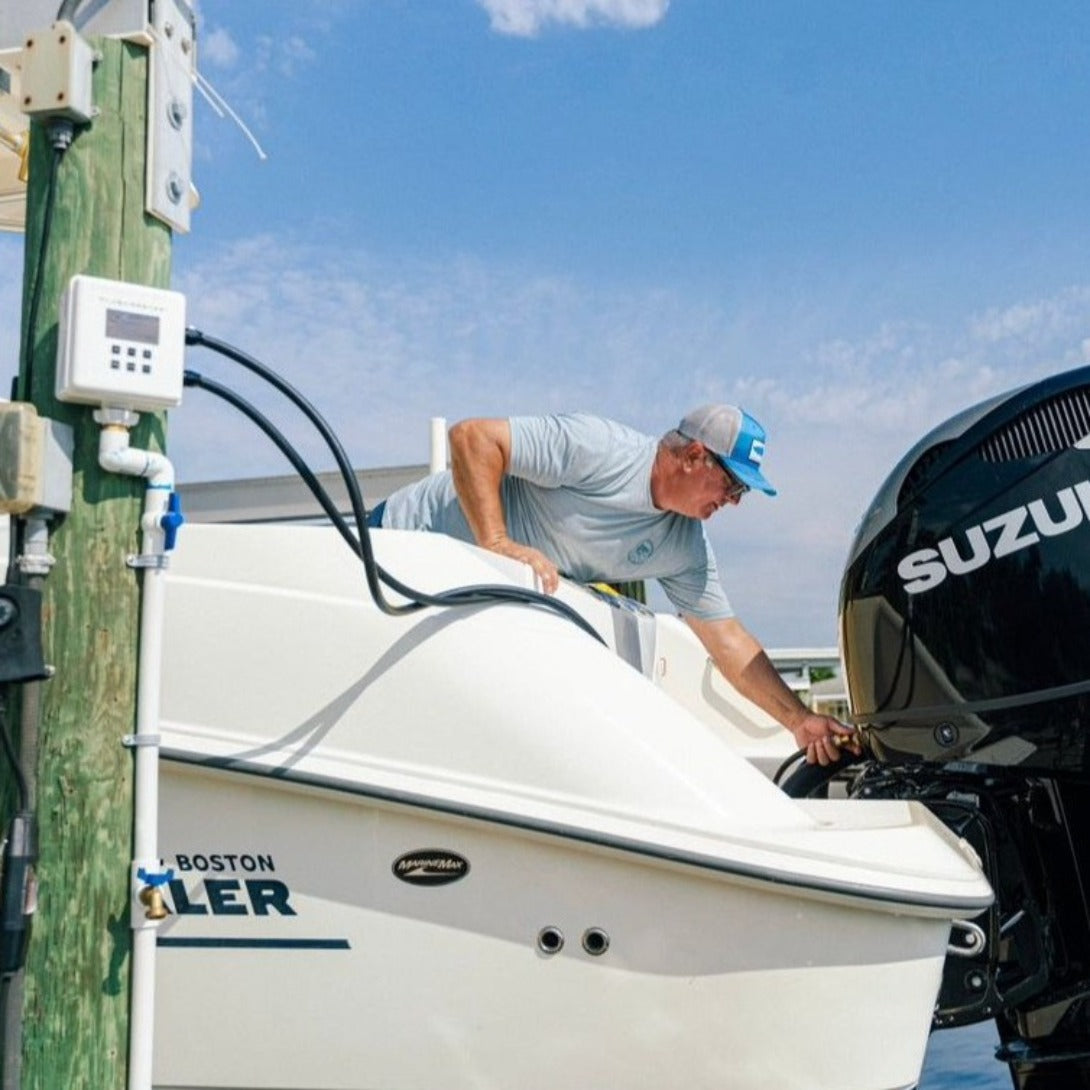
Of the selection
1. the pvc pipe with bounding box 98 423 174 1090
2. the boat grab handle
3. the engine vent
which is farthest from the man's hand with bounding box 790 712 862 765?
the pvc pipe with bounding box 98 423 174 1090

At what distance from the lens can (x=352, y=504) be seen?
6.91 ft

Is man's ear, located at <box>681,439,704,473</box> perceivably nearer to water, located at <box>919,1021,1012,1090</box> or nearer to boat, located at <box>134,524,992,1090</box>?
→ boat, located at <box>134,524,992,1090</box>

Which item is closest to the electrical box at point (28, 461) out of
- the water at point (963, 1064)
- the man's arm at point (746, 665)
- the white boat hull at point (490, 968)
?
the white boat hull at point (490, 968)

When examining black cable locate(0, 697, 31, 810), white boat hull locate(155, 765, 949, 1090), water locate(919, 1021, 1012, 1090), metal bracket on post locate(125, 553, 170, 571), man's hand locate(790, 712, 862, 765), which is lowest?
water locate(919, 1021, 1012, 1090)

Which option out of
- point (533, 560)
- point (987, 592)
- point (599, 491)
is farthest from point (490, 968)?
point (599, 491)

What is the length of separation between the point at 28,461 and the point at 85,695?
0.34 metres

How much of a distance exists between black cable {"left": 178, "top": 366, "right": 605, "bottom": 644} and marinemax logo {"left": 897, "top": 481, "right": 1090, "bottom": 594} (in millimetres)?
874

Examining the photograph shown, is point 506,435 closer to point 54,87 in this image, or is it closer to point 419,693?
point 419,693

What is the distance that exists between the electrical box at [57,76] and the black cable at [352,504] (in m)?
0.37

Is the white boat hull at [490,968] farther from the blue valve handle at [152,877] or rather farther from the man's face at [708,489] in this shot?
the man's face at [708,489]

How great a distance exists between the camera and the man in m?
3.03

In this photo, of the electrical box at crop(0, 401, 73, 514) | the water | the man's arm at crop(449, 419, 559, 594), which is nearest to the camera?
the electrical box at crop(0, 401, 73, 514)

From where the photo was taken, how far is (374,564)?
2.14 meters

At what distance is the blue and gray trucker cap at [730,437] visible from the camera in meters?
3.21
